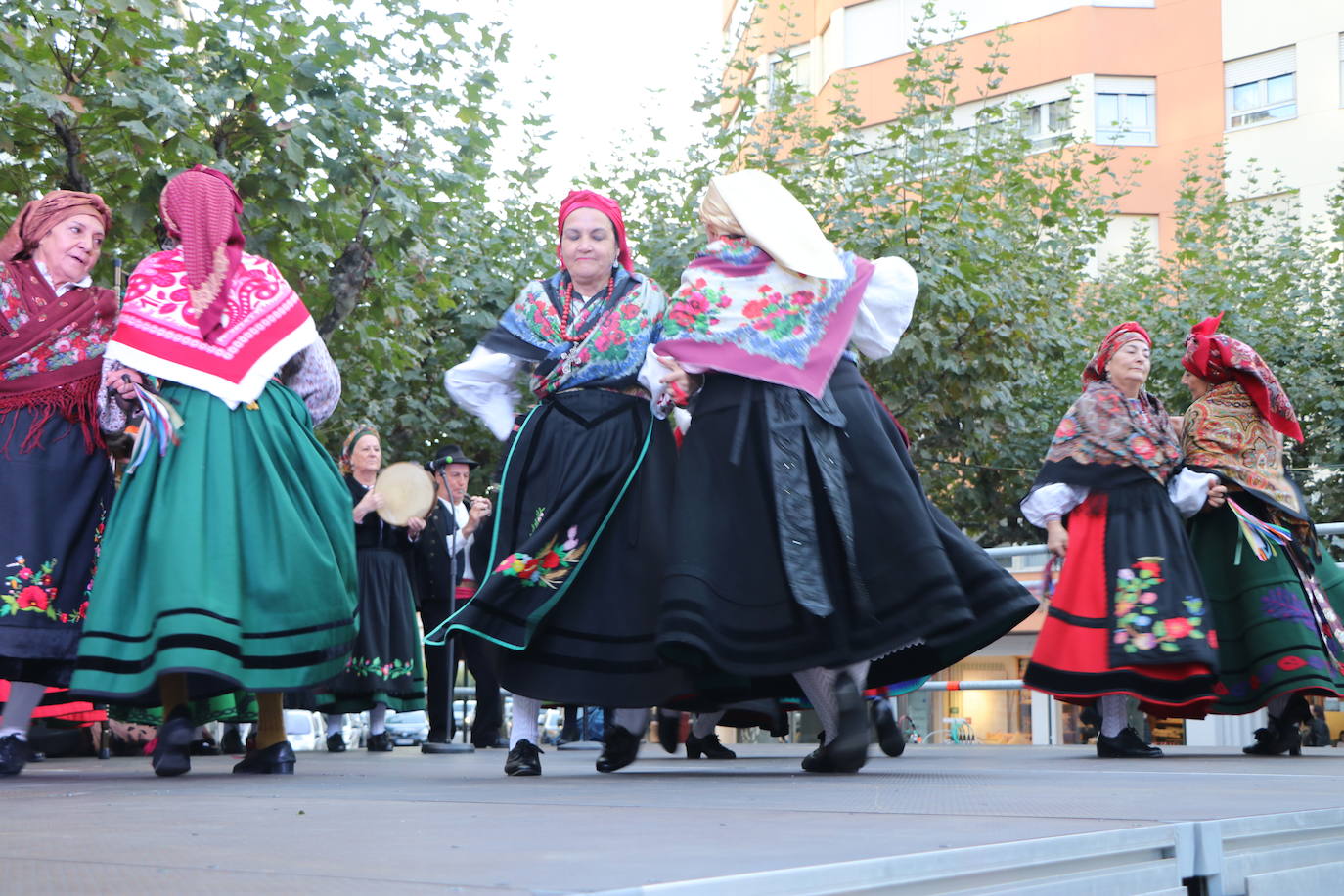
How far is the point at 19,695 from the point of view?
202 inches

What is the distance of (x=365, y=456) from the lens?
9164mm

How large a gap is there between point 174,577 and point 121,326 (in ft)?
2.95

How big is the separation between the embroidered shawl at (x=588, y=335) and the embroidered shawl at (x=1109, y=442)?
85.3 inches

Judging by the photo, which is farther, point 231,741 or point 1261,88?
point 1261,88

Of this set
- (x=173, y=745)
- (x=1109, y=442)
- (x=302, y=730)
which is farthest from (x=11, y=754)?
(x=302, y=730)

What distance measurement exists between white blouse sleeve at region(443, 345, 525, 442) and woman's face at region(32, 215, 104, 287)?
1339mm

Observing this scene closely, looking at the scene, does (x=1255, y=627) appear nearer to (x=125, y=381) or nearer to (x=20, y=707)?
(x=125, y=381)

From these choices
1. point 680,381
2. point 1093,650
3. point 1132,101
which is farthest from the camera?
point 1132,101

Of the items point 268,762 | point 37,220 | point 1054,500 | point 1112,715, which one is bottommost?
point 268,762

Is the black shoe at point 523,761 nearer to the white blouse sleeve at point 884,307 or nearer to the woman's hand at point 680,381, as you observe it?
the woman's hand at point 680,381

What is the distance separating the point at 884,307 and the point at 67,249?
9.00 ft

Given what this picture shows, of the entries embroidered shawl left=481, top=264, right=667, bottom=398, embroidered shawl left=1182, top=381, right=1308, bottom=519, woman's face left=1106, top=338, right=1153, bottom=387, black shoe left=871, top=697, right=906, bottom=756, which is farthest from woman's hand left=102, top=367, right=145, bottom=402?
embroidered shawl left=1182, top=381, right=1308, bottom=519

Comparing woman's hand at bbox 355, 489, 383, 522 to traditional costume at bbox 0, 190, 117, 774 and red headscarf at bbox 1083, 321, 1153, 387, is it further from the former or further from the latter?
red headscarf at bbox 1083, 321, 1153, 387

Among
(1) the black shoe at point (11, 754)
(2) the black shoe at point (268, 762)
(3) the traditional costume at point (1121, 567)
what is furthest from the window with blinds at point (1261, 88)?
(1) the black shoe at point (11, 754)
